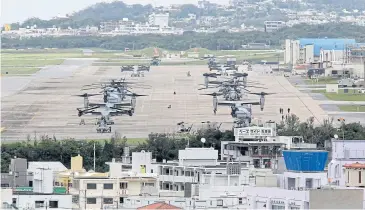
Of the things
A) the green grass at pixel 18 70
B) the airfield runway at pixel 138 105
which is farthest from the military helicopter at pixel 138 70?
the green grass at pixel 18 70

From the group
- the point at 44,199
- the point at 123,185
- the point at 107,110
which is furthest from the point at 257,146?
the point at 107,110

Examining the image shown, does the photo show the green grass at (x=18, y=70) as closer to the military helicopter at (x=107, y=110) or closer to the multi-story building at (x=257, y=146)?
the military helicopter at (x=107, y=110)

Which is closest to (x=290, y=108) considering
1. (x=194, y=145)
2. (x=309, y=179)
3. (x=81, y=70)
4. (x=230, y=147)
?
(x=194, y=145)

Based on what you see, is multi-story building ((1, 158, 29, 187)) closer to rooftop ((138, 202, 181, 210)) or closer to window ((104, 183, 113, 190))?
window ((104, 183, 113, 190))

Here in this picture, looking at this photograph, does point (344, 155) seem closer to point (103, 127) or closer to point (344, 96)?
point (103, 127)

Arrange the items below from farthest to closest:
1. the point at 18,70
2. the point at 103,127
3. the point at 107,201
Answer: the point at 18,70, the point at 103,127, the point at 107,201

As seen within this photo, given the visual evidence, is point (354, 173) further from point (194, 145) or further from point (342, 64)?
point (342, 64)

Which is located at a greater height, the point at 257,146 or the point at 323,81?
the point at 257,146
